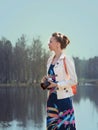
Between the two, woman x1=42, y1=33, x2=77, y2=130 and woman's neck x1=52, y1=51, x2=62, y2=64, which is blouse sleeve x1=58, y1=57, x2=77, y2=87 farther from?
woman's neck x1=52, y1=51, x2=62, y2=64

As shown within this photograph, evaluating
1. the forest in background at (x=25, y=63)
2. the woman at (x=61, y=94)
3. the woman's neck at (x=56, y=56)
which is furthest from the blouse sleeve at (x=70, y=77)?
the forest in background at (x=25, y=63)

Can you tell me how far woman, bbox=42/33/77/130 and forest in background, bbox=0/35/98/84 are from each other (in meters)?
37.8

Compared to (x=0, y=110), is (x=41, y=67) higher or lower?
higher

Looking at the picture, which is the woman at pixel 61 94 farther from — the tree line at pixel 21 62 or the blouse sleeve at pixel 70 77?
the tree line at pixel 21 62

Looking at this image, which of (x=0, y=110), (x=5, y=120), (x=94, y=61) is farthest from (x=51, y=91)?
(x=94, y=61)

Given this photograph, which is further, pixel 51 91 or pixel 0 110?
pixel 0 110

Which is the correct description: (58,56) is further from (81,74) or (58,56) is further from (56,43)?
(81,74)

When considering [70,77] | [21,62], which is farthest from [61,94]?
[21,62]

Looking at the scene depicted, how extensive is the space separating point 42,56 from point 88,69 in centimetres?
434

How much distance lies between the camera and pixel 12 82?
4244 cm

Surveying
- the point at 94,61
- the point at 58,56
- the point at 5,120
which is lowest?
the point at 5,120

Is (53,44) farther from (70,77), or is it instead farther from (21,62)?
(21,62)

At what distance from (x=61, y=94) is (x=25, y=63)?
129 ft

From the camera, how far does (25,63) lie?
42281 millimetres
